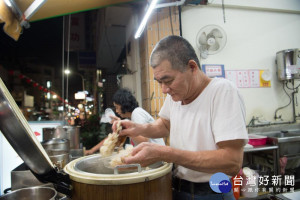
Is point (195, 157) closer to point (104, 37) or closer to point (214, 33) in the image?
point (214, 33)

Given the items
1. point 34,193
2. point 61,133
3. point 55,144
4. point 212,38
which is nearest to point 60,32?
point 61,133

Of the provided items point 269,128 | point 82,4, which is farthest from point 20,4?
point 269,128

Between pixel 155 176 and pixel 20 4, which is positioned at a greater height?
pixel 20 4

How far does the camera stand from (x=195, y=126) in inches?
53.3

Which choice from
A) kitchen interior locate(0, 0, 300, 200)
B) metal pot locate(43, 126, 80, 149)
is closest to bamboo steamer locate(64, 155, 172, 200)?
metal pot locate(43, 126, 80, 149)

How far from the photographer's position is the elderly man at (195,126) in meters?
1.13

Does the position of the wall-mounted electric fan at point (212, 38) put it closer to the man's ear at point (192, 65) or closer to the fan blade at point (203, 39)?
the fan blade at point (203, 39)

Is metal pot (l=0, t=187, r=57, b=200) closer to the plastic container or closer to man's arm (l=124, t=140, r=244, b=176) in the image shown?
man's arm (l=124, t=140, r=244, b=176)

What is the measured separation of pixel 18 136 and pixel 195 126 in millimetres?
1037

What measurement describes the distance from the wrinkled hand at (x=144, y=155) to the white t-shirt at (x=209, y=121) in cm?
37

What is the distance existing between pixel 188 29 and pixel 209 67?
3.40ft

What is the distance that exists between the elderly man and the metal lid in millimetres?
446

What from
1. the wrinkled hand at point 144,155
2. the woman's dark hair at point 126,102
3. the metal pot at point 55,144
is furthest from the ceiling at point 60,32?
the wrinkled hand at point 144,155

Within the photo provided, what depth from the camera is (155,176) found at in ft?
3.53
